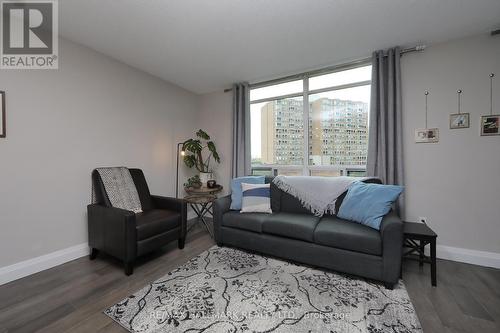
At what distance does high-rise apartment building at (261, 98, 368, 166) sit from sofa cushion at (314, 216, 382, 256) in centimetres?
125

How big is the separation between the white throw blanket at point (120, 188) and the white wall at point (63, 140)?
205mm

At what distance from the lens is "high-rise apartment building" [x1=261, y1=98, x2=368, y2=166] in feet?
9.85

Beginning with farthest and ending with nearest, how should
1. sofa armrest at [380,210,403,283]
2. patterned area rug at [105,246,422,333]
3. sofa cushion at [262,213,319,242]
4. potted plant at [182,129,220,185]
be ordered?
potted plant at [182,129,220,185], sofa cushion at [262,213,319,242], sofa armrest at [380,210,403,283], patterned area rug at [105,246,422,333]

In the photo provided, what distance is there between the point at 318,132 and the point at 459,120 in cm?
160

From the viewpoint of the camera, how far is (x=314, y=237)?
2.12 m

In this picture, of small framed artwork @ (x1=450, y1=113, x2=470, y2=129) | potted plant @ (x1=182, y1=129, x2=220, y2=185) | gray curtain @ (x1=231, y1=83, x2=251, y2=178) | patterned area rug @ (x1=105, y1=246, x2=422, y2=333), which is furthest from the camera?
gray curtain @ (x1=231, y1=83, x2=251, y2=178)

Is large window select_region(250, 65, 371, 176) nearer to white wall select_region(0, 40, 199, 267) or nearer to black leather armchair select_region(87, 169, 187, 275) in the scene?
black leather armchair select_region(87, 169, 187, 275)

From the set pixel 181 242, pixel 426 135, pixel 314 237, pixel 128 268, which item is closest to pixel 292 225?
pixel 314 237

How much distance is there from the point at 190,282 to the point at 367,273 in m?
1.63

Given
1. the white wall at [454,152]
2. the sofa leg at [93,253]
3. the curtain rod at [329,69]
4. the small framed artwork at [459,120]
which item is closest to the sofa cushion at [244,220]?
the sofa leg at [93,253]

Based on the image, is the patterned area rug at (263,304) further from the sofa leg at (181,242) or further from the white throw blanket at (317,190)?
the white throw blanket at (317,190)

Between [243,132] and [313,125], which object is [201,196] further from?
[313,125]

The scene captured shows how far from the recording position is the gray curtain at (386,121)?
2.56m

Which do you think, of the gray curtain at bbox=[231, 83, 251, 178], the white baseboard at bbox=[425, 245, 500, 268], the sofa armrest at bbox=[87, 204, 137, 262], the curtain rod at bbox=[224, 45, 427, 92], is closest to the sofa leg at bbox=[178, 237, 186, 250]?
the sofa armrest at bbox=[87, 204, 137, 262]
